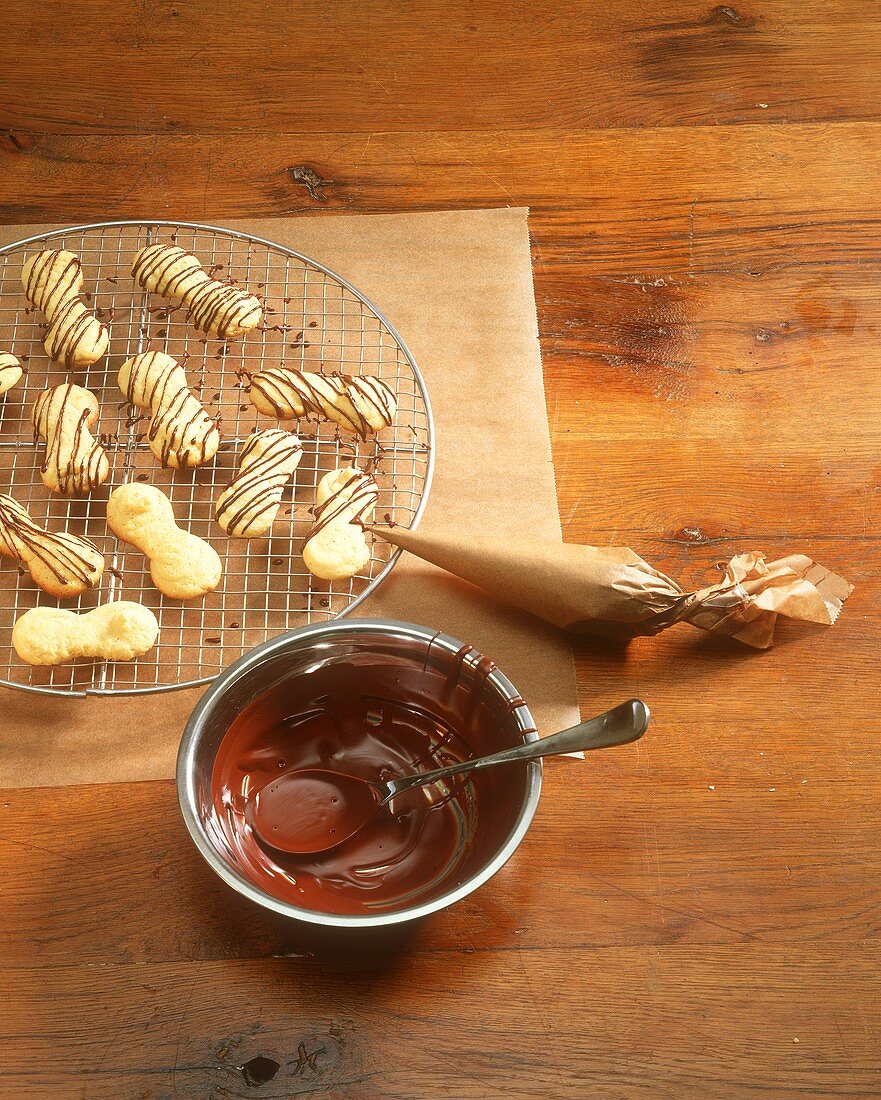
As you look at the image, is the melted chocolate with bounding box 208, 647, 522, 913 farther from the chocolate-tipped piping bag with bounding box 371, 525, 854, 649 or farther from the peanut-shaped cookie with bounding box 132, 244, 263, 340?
the peanut-shaped cookie with bounding box 132, 244, 263, 340

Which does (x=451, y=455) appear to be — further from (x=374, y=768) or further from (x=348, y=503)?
(x=374, y=768)

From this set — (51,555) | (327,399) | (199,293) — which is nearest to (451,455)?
(327,399)

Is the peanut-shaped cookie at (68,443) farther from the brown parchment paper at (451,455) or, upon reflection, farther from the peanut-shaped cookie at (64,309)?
the brown parchment paper at (451,455)

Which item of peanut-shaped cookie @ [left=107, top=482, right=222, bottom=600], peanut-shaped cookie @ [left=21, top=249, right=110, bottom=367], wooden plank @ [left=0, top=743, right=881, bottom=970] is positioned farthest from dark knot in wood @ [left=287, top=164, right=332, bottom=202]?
wooden plank @ [left=0, top=743, right=881, bottom=970]

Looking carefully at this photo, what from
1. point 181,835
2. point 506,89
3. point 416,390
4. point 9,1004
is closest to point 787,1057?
point 181,835

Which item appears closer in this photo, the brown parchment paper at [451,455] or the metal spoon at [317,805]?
the metal spoon at [317,805]

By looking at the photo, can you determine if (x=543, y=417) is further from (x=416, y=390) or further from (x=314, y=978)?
(x=314, y=978)

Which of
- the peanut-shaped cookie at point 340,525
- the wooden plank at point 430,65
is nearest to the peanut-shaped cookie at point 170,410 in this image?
the peanut-shaped cookie at point 340,525
